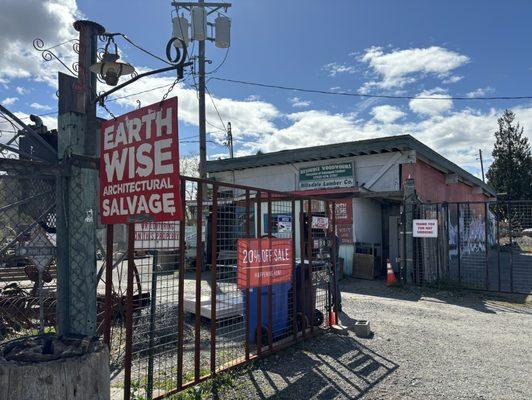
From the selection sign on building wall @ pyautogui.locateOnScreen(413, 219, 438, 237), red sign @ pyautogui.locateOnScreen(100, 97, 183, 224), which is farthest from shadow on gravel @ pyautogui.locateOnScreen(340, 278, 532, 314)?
red sign @ pyautogui.locateOnScreen(100, 97, 183, 224)

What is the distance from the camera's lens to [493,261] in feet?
68.0

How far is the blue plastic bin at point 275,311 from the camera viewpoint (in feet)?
20.9

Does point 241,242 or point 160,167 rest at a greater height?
point 160,167

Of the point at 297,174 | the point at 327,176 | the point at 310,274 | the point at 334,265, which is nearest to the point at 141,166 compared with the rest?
the point at 310,274

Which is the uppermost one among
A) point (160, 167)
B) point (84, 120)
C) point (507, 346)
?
point (84, 120)

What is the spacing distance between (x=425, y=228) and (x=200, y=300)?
27.9 ft

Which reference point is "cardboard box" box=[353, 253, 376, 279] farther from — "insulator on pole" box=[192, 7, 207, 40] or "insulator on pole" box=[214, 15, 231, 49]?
"insulator on pole" box=[192, 7, 207, 40]

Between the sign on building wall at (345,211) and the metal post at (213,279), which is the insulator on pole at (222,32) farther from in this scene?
the metal post at (213,279)

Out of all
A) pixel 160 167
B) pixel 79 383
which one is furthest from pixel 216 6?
pixel 79 383

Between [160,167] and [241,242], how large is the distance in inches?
78.4

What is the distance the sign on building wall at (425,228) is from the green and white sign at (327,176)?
310 centimetres

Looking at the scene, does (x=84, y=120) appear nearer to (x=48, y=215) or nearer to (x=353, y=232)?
(x=48, y=215)

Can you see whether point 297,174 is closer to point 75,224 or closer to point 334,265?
point 334,265

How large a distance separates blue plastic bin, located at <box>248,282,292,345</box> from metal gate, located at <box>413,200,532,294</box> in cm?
664
